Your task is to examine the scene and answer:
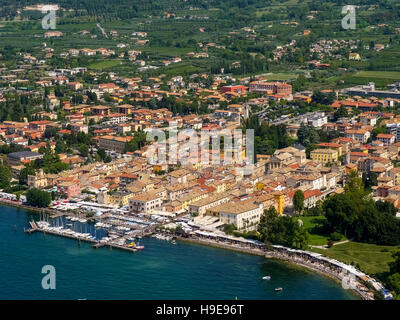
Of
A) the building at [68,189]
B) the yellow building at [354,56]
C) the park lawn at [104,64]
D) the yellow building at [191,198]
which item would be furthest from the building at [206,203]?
the yellow building at [354,56]

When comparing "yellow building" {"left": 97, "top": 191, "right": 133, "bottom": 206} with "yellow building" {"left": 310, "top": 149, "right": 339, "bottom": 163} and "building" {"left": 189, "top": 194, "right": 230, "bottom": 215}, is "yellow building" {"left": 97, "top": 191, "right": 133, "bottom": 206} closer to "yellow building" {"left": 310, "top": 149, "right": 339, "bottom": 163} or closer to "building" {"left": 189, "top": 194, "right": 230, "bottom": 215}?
"building" {"left": 189, "top": 194, "right": 230, "bottom": 215}

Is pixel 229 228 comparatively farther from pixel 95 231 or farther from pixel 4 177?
pixel 4 177

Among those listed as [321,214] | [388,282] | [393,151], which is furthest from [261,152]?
[388,282]

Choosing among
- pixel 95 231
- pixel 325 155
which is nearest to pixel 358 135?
pixel 325 155

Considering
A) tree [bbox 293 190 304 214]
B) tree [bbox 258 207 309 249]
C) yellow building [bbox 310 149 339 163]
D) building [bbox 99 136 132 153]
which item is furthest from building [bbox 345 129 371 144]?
tree [bbox 258 207 309 249]

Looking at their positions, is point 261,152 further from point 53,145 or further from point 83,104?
point 83,104

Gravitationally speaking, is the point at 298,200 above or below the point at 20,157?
above
